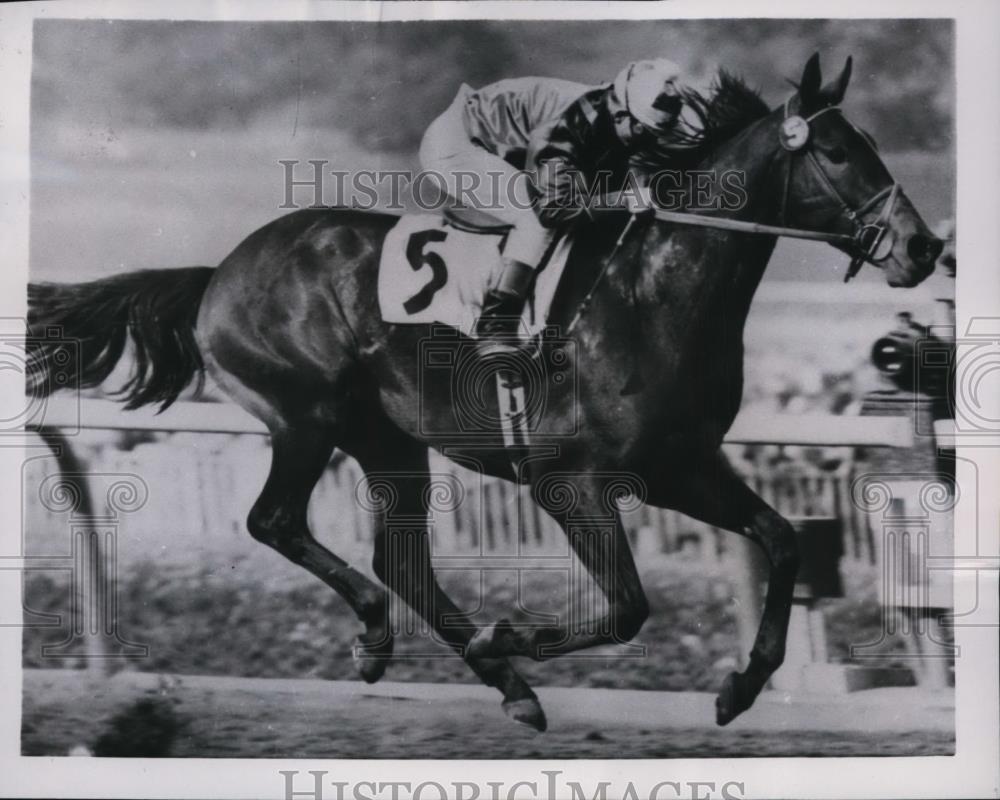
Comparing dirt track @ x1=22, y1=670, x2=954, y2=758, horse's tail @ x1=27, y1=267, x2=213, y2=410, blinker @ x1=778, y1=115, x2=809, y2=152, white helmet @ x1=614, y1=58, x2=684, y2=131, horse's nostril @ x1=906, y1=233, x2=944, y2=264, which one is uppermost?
white helmet @ x1=614, y1=58, x2=684, y2=131

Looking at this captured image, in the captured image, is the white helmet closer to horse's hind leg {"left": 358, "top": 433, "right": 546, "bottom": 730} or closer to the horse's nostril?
the horse's nostril

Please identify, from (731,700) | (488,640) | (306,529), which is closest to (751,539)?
(731,700)

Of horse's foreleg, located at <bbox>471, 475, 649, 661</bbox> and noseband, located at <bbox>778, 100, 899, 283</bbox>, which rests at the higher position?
noseband, located at <bbox>778, 100, 899, 283</bbox>

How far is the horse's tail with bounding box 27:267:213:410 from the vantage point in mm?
2949

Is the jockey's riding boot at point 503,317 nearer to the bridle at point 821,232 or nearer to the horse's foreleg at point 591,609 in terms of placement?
the bridle at point 821,232

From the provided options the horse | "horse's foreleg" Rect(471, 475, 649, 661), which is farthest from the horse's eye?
"horse's foreleg" Rect(471, 475, 649, 661)

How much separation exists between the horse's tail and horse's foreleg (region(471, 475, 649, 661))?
47.3 inches

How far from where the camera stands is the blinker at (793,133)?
2.88 metres

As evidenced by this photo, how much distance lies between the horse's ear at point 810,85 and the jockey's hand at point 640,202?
0.53 meters

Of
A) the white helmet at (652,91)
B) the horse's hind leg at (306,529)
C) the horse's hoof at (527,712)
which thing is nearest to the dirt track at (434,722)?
the horse's hoof at (527,712)

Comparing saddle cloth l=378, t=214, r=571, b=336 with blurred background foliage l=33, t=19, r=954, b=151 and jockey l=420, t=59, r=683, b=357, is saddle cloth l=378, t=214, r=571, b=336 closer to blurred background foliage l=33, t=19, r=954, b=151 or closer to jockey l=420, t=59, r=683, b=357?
jockey l=420, t=59, r=683, b=357

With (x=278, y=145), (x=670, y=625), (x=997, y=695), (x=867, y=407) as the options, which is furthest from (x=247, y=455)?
(x=997, y=695)

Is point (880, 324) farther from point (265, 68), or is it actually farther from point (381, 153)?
point (265, 68)

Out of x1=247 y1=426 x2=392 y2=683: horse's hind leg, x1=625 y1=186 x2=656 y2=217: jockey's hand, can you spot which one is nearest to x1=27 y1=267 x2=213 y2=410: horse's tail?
x1=247 y1=426 x2=392 y2=683: horse's hind leg
